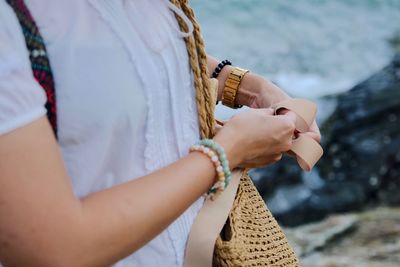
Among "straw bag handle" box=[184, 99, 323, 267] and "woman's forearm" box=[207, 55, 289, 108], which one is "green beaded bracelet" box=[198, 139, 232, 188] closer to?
"straw bag handle" box=[184, 99, 323, 267]

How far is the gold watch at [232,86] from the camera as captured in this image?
1.45 m

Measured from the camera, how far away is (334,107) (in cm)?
513

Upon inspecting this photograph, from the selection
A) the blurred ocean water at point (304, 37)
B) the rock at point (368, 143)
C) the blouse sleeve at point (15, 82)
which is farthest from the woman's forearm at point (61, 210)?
the blurred ocean water at point (304, 37)

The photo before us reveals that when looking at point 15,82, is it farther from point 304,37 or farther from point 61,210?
point 304,37

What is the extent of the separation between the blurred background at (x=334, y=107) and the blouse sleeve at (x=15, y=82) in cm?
284

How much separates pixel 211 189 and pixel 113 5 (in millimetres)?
289

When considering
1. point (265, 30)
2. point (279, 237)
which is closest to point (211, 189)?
point (279, 237)

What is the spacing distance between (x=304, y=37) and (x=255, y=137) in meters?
6.19

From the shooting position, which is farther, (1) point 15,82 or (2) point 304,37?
(2) point 304,37

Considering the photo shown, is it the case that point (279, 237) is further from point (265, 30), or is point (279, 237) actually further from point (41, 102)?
point (265, 30)

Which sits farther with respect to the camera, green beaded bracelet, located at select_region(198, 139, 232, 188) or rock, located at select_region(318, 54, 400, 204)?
rock, located at select_region(318, 54, 400, 204)

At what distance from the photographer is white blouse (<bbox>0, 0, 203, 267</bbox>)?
0.89 meters

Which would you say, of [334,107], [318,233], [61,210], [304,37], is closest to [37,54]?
[61,210]

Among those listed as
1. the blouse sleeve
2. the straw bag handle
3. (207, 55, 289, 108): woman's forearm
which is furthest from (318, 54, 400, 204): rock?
the blouse sleeve
